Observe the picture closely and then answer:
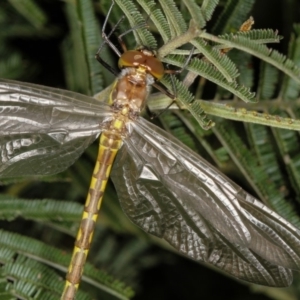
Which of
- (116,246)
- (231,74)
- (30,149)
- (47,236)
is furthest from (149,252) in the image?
(231,74)

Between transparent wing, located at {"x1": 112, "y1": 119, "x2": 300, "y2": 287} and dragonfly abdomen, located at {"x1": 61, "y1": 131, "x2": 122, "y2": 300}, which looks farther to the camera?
dragonfly abdomen, located at {"x1": 61, "y1": 131, "x2": 122, "y2": 300}

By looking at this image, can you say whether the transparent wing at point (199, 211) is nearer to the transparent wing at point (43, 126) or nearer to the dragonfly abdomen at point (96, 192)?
the dragonfly abdomen at point (96, 192)

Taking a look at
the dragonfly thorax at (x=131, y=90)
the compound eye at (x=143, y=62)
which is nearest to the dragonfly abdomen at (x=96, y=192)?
the dragonfly thorax at (x=131, y=90)

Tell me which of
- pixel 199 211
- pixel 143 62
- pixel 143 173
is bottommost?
pixel 199 211

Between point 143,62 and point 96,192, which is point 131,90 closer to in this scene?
point 143,62

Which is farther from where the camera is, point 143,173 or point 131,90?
point 143,173

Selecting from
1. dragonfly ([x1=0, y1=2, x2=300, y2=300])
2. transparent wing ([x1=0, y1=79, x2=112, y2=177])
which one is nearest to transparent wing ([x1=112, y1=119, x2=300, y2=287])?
Answer: dragonfly ([x1=0, y1=2, x2=300, y2=300])

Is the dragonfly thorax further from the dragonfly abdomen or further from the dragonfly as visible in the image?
the dragonfly abdomen

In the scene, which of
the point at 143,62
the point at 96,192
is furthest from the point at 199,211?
the point at 143,62
